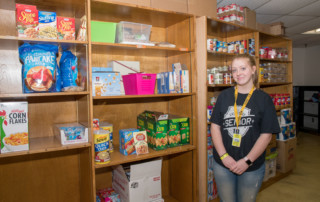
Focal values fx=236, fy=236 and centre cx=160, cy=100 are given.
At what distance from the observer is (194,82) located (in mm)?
2428

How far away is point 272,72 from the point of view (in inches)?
141

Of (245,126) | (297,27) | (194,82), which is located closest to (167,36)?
(194,82)

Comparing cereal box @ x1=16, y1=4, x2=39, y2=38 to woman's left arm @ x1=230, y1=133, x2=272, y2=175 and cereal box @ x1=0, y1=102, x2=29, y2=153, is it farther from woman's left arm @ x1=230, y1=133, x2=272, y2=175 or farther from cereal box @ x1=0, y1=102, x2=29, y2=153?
woman's left arm @ x1=230, y1=133, x2=272, y2=175

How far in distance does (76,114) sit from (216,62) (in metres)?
1.94

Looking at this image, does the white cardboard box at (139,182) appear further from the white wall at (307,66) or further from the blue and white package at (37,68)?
the white wall at (307,66)

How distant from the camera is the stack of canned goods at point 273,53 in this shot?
338 centimetres

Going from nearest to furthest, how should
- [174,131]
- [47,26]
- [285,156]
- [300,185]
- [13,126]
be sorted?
[13,126] < [47,26] < [174,131] < [300,185] < [285,156]

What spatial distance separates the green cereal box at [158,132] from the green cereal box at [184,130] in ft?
0.66

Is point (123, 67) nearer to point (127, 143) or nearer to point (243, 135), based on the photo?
point (127, 143)

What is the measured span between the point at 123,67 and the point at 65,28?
0.70 metres

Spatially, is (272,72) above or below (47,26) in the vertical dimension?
below

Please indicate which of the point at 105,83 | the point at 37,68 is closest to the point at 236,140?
the point at 105,83

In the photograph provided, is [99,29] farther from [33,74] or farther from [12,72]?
[12,72]

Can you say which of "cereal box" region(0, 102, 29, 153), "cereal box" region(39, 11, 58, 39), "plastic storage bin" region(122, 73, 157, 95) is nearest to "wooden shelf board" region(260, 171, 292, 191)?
"plastic storage bin" region(122, 73, 157, 95)
